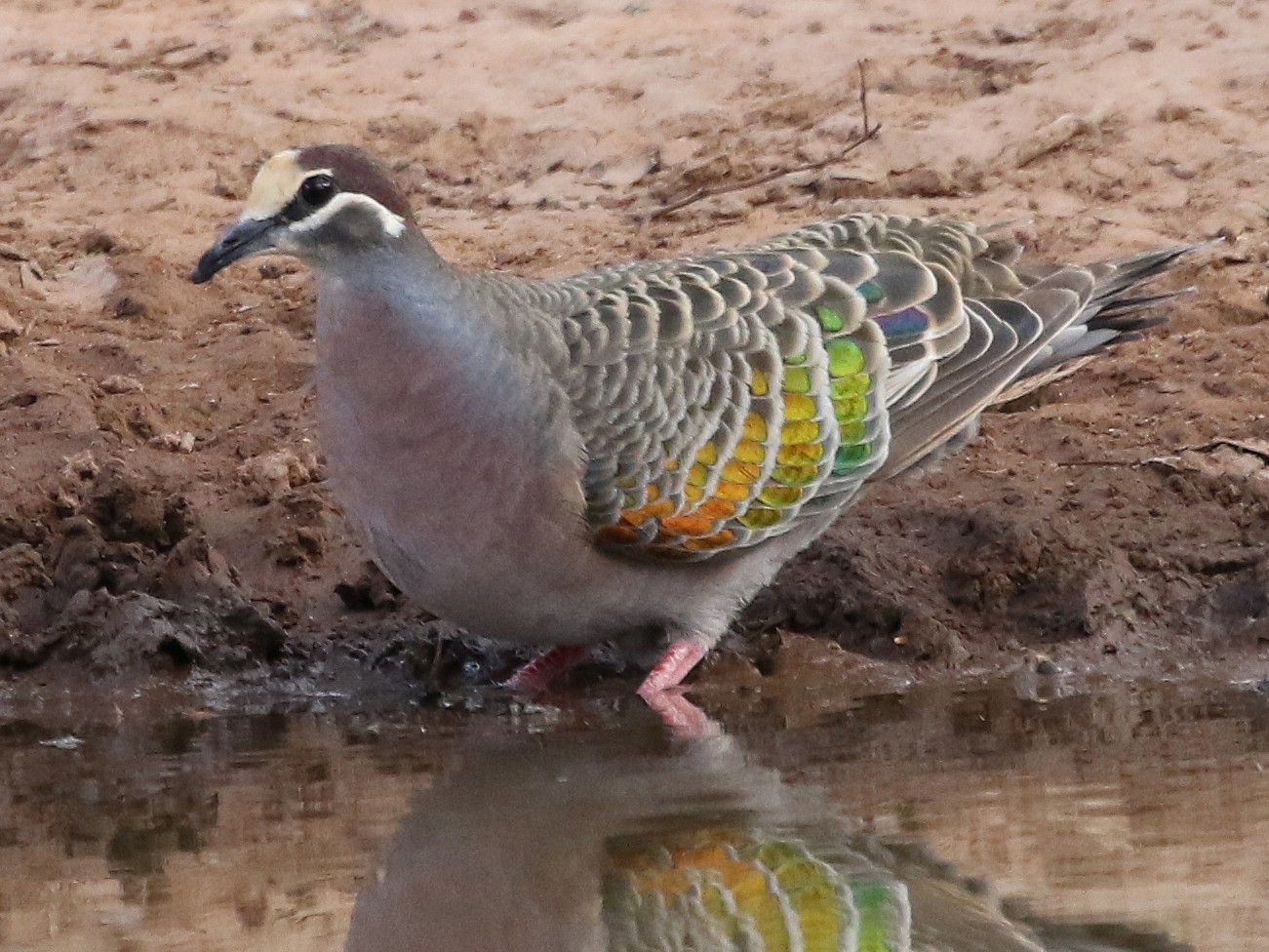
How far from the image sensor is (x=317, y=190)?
5.23 meters

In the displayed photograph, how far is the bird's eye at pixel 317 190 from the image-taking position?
5.21m

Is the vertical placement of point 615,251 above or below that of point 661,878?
below

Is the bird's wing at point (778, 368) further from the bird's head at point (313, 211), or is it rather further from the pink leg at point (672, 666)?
the bird's head at point (313, 211)

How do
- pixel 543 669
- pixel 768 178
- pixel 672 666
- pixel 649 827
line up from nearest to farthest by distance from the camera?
pixel 649 827 < pixel 672 666 < pixel 543 669 < pixel 768 178

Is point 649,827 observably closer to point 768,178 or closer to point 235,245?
point 235,245

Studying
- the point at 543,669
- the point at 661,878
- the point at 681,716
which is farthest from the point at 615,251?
the point at 661,878

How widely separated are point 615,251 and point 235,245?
3.21 m

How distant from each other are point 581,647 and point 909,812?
1695 mm

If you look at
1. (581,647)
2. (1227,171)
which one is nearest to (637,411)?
(581,647)

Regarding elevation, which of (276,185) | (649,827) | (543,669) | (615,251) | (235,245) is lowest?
(543,669)

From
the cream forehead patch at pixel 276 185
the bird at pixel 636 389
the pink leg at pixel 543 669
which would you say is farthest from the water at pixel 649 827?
the cream forehead patch at pixel 276 185

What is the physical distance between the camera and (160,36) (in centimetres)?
995

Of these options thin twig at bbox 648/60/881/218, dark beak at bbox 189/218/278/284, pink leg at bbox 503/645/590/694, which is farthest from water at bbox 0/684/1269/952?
thin twig at bbox 648/60/881/218

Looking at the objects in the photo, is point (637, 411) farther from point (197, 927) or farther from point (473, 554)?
point (197, 927)
